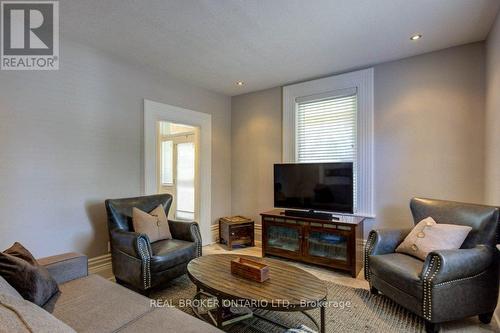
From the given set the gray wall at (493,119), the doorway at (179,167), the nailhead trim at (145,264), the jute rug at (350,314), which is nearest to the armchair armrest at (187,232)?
the jute rug at (350,314)

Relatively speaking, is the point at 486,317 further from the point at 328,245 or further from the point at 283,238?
the point at 283,238

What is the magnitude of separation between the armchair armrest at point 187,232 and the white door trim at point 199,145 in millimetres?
735

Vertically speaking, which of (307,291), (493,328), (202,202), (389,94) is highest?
(389,94)

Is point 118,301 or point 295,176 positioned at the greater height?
point 295,176

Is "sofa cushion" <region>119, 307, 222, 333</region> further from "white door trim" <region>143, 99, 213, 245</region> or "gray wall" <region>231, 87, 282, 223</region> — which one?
"gray wall" <region>231, 87, 282, 223</region>

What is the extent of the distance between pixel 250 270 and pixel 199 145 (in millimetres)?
2804

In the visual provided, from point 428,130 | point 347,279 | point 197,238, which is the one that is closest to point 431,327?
point 347,279

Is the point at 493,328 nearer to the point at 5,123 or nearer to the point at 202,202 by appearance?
the point at 202,202

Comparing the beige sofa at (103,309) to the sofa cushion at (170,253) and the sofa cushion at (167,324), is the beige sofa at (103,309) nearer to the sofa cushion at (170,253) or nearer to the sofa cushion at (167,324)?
the sofa cushion at (167,324)

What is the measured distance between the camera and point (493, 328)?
2057 millimetres

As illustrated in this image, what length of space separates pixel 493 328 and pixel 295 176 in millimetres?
2435

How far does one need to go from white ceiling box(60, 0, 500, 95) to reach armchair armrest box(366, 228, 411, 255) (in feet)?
6.88

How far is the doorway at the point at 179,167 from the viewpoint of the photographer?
507 cm

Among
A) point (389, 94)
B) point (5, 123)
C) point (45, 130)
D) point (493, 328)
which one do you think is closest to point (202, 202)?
point (45, 130)
